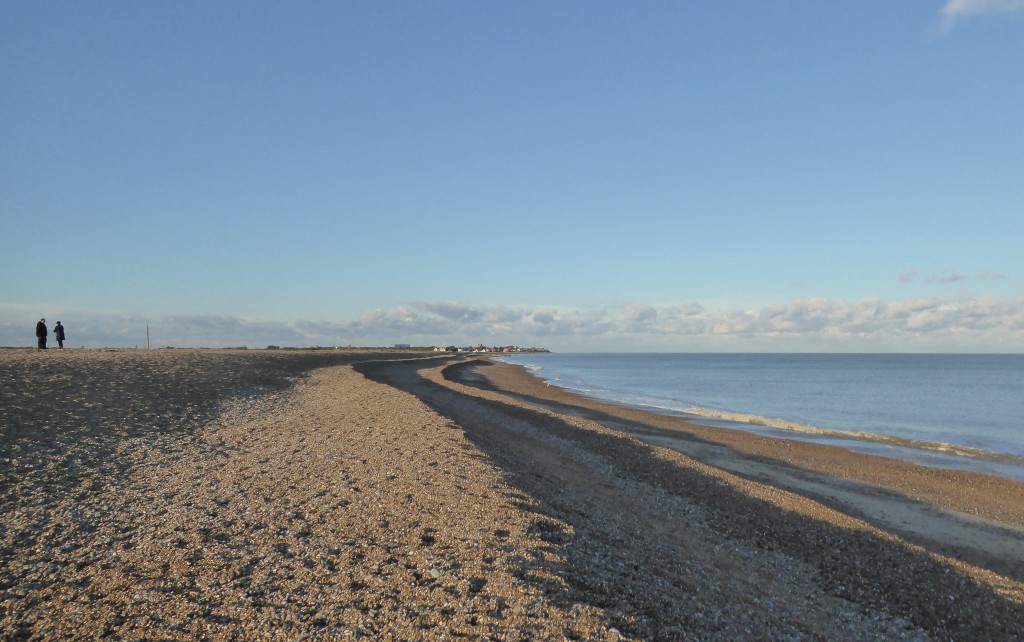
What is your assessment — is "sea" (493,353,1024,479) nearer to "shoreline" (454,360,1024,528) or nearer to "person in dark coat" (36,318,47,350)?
"shoreline" (454,360,1024,528)

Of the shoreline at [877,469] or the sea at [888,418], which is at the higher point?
the shoreline at [877,469]

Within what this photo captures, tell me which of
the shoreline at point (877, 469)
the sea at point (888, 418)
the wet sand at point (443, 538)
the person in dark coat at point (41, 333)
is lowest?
the sea at point (888, 418)

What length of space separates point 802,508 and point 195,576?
13041 millimetres

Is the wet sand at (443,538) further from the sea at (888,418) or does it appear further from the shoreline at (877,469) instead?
the sea at (888,418)

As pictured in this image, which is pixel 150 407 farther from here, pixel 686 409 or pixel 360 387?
pixel 686 409

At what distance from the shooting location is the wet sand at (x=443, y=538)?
257 inches

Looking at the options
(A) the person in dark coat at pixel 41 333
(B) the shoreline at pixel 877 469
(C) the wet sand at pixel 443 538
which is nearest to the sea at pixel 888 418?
(B) the shoreline at pixel 877 469

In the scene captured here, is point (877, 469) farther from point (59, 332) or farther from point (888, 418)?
point (59, 332)

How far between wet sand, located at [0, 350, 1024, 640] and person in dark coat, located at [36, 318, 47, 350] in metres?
27.3

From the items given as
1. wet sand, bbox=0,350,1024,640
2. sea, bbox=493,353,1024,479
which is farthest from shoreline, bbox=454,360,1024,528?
sea, bbox=493,353,1024,479

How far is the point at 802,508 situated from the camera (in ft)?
46.0

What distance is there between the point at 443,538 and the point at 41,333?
4643cm

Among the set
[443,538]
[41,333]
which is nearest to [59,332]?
[41,333]

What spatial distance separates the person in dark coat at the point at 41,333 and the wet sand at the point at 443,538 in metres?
27.3
